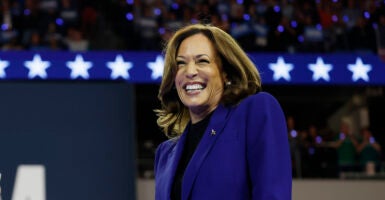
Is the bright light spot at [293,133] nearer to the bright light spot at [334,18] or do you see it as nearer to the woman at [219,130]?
the bright light spot at [334,18]

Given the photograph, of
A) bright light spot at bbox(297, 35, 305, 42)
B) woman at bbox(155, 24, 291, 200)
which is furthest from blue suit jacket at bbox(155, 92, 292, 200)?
bright light spot at bbox(297, 35, 305, 42)

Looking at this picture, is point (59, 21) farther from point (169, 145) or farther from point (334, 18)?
point (169, 145)

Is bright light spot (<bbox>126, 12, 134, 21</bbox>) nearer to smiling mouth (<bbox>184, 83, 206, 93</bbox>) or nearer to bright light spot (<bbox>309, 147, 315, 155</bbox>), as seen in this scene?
bright light spot (<bbox>309, 147, 315, 155</bbox>)

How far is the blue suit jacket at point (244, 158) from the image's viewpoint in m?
1.97

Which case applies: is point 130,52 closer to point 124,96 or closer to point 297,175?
point 297,175

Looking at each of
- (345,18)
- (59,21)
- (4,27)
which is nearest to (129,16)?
(59,21)

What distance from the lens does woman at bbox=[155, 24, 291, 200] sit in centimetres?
199

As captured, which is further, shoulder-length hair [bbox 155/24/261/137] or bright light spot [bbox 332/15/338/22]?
bright light spot [bbox 332/15/338/22]

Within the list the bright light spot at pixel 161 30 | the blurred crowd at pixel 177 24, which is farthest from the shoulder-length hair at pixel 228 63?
the bright light spot at pixel 161 30

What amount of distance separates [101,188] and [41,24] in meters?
5.64

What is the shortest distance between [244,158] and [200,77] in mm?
260

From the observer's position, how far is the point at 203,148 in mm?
2074

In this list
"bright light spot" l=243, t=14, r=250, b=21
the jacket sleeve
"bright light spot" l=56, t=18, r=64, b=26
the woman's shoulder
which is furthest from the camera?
"bright light spot" l=243, t=14, r=250, b=21

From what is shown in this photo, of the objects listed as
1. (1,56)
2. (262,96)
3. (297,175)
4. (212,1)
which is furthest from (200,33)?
(212,1)
